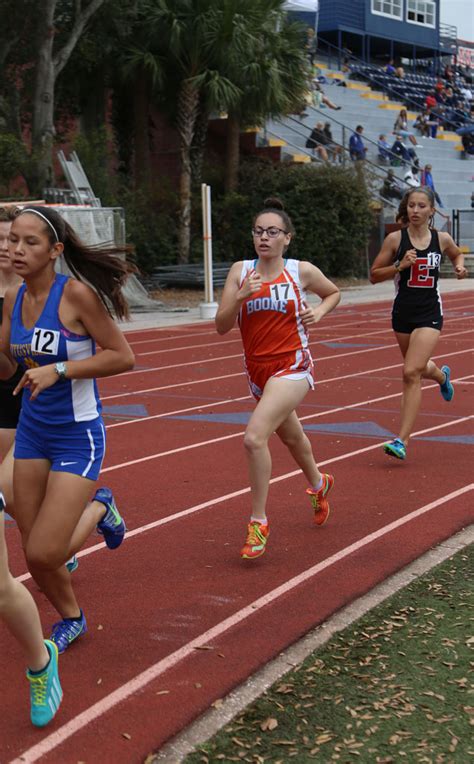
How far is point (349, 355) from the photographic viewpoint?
592 inches

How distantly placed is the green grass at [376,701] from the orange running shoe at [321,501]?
141cm

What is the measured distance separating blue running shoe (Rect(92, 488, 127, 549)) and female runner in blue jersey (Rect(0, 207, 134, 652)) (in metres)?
0.43

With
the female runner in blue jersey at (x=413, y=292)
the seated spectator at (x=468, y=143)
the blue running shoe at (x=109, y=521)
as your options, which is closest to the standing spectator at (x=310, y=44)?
the seated spectator at (x=468, y=143)

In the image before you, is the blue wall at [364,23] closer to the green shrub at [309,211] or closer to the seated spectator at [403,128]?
the seated spectator at [403,128]

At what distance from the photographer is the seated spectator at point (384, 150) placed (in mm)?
35344

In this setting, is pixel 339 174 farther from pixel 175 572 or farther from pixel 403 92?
pixel 175 572

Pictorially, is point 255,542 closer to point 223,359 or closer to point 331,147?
point 223,359

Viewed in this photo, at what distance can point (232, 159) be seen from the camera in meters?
30.2

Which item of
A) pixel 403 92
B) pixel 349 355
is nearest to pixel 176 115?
pixel 349 355

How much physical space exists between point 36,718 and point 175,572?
1886mm

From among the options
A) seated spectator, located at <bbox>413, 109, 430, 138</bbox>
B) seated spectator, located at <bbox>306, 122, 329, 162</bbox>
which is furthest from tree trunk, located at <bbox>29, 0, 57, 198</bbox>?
seated spectator, located at <bbox>413, 109, 430, 138</bbox>

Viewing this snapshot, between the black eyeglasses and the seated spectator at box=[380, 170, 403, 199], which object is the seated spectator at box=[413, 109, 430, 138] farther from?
the black eyeglasses

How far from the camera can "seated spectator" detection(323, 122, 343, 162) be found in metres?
32.7

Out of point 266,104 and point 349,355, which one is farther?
point 266,104
